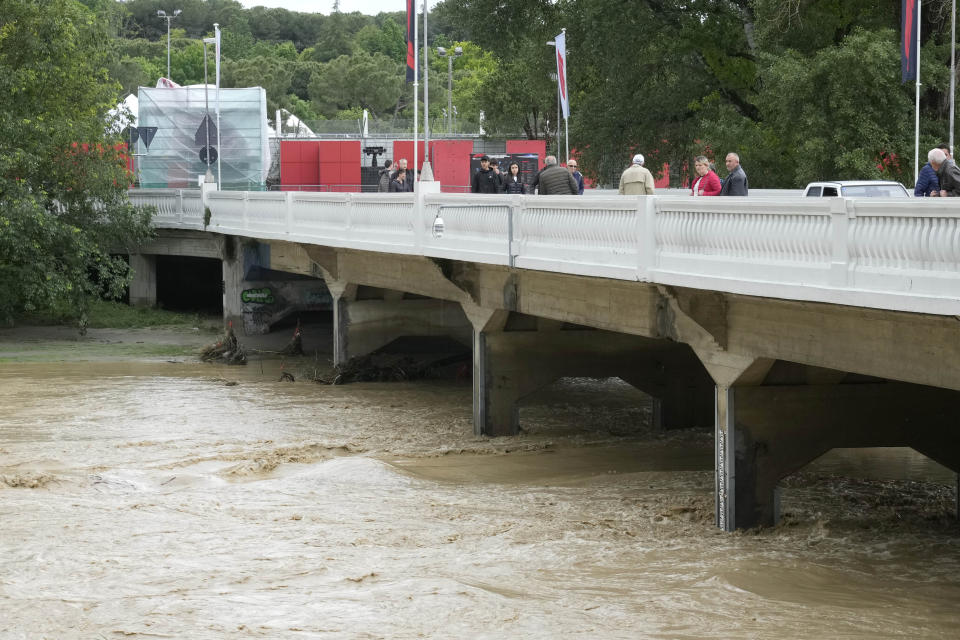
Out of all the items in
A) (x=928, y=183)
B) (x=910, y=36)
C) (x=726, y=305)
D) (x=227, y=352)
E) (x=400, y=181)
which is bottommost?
(x=227, y=352)

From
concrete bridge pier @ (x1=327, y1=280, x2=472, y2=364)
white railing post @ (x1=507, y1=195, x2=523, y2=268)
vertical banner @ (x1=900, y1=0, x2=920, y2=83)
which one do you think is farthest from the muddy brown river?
vertical banner @ (x1=900, y1=0, x2=920, y2=83)

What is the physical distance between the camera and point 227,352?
30.5m

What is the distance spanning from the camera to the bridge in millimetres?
10641

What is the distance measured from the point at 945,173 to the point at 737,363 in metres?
3.53

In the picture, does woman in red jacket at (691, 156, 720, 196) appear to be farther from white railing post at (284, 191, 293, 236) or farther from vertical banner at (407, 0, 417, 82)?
white railing post at (284, 191, 293, 236)

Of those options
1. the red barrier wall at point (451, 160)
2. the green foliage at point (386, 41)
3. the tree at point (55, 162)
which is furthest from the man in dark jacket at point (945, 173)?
the green foliage at point (386, 41)

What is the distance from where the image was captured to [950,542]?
527 inches

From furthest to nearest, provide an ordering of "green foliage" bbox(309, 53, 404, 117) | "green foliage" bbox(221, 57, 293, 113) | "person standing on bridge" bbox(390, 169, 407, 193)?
1. "green foliage" bbox(309, 53, 404, 117)
2. "green foliage" bbox(221, 57, 293, 113)
3. "person standing on bridge" bbox(390, 169, 407, 193)

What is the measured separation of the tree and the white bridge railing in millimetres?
11537

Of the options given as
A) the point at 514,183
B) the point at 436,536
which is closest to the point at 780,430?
the point at 436,536

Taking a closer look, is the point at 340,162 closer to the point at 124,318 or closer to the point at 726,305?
Result: the point at 124,318

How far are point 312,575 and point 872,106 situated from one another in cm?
1981

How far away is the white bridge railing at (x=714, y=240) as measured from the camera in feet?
32.8

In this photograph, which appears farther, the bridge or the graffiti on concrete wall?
the graffiti on concrete wall
